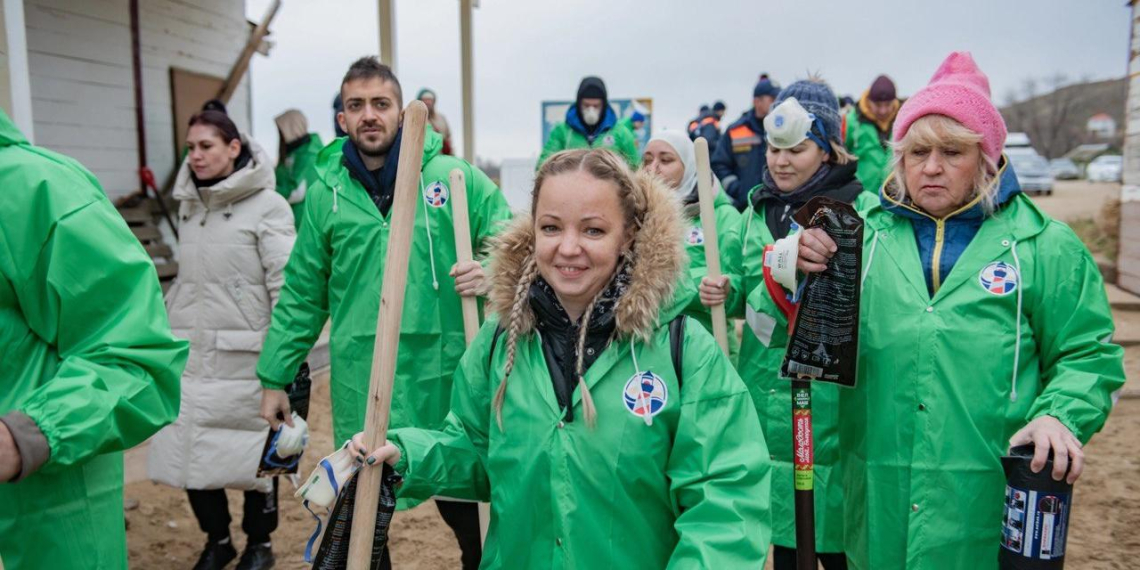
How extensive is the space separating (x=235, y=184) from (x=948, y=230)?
10.3 ft

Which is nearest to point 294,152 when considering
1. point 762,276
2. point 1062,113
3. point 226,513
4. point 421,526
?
point 421,526

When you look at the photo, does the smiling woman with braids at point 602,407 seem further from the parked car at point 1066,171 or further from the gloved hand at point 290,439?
the parked car at point 1066,171

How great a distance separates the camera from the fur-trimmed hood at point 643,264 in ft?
6.71

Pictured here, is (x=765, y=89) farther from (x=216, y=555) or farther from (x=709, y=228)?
(x=216, y=555)

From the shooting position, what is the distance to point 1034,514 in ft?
7.11

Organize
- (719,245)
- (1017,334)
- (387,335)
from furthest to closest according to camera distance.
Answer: (719,245), (1017,334), (387,335)

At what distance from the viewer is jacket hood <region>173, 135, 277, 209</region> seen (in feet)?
13.5

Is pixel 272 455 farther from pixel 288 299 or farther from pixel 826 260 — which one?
pixel 826 260

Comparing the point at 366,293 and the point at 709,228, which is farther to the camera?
the point at 366,293

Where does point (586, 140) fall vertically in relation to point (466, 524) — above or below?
above

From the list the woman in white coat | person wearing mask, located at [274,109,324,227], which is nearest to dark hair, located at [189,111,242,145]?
the woman in white coat

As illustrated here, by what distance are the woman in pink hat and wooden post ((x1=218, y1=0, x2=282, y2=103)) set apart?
28.1 ft

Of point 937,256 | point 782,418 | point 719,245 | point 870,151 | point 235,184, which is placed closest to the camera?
point 937,256

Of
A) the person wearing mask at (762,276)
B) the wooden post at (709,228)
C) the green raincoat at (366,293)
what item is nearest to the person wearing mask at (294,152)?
the green raincoat at (366,293)
